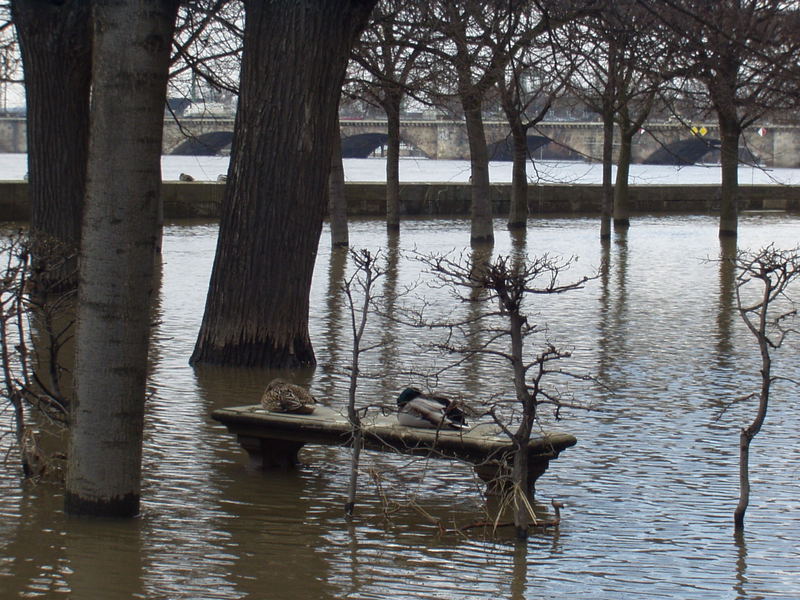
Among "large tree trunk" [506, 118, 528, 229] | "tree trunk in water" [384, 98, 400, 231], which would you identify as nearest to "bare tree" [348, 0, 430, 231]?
"tree trunk in water" [384, 98, 400, 231]

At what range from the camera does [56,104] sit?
1365cm

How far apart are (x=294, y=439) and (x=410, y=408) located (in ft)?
2.23

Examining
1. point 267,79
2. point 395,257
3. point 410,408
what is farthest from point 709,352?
point 395,257

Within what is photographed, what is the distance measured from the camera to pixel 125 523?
5.59 metres

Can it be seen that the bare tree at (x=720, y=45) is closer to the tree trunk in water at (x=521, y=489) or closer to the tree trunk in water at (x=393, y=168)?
the tree trunk in water at (x=521, y=489)

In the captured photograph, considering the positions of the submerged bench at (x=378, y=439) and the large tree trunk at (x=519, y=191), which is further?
the large tree trunk at (x=519, y=191)

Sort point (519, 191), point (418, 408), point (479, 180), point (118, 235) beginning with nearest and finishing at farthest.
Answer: point (118, 235) → point (418, 408) → point (479, 180) → point (519, 191)

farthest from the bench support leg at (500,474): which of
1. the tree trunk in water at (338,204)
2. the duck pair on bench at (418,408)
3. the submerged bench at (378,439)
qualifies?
the tree trunk in water at (338,204)

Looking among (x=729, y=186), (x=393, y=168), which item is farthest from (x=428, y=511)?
(x=729, y=186)

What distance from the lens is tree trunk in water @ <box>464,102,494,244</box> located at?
23047 mm

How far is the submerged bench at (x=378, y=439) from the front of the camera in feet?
20.3

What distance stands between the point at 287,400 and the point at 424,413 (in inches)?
31.7

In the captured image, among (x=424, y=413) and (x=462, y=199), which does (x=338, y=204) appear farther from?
(x=424, y=413)

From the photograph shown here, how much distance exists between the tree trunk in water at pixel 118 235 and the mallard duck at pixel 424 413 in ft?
4.84
